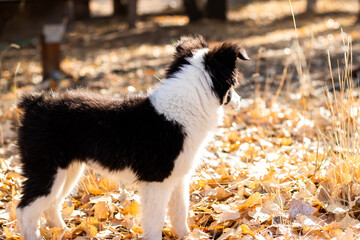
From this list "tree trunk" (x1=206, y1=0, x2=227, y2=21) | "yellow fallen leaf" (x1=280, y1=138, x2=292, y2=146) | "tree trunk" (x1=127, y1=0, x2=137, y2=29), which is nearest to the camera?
"yellow fallen leaf" (x1=280, y1=138, x2=292, y2=146)

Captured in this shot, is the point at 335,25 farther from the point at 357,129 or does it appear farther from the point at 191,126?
the point at 191,126

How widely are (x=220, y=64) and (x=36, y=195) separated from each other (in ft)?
4.55

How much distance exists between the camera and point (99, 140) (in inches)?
105

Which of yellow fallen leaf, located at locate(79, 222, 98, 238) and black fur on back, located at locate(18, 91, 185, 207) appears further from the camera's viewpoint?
yellow fallen leaf, located at locate(79, 222, 98, 238)

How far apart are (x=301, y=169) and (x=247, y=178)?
480 millimetres

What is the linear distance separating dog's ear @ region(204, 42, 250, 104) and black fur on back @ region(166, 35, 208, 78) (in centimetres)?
14

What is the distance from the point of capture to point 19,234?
2998mm

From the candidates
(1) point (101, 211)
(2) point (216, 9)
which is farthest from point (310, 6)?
(1) point (101, 211)

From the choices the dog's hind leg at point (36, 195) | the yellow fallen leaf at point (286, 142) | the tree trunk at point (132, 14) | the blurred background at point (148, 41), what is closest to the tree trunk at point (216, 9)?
the blurred background at point (148, 41)

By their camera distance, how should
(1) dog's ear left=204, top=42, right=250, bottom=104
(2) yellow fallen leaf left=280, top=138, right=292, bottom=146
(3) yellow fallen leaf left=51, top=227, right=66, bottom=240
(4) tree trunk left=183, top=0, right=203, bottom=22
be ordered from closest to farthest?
1. (1) dog's ear left=204, top=42, right=250, bottom=104
2. (3) yellow fallen leaf left=51, top=227, right=66, bottom=240
3. (2) yellow fallen leaf left=280, top=138, right=292, bottom=146
4. (4) tree trunk left=183, top=0, right=203, bottom=22

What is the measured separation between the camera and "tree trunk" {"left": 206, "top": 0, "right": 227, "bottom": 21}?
14.2m

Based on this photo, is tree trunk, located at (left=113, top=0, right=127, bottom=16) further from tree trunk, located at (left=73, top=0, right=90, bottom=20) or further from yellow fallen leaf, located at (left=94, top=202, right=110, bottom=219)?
yellow fallen leaf, located at (left=94, top=202, right=110, bottom=219)

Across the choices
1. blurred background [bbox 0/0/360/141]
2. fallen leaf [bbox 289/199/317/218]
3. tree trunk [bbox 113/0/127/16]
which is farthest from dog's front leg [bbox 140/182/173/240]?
tree trunk [bbox 113/0/127/16]

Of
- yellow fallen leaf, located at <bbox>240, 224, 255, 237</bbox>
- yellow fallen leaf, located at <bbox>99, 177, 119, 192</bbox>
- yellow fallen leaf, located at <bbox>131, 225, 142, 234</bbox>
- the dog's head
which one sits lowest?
yellow fallen leaf, located at <bbox>99, 177, 119, 192</bbox>
